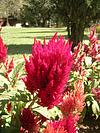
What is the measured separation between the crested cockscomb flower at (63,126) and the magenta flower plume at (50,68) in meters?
0.11

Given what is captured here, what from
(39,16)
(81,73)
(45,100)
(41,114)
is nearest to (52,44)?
(45,100)

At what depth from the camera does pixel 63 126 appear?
1.64m

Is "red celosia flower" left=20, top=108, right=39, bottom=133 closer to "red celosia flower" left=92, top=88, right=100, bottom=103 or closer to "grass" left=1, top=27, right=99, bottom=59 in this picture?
"red celosia flower" left=92, top=88, right=100, bottom=103

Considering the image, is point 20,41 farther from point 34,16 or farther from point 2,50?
point 34,16

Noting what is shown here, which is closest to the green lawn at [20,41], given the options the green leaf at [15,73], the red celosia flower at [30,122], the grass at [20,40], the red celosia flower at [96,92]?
the grass at [20,40]

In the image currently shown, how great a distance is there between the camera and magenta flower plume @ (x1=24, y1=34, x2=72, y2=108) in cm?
167

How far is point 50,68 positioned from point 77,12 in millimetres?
16141

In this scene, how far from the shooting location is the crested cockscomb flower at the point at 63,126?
5.16 ft

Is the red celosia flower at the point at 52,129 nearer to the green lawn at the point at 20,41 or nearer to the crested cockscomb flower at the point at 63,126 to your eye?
the crested cockscomb flower at the point at 63,126

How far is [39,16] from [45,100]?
61.0 meters

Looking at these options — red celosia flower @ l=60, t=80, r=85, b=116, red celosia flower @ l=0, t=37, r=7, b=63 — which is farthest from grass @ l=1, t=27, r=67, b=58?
red celosia flower @ l=60, t=80, r=85, b=116

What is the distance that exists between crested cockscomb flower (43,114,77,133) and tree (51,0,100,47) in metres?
15.7

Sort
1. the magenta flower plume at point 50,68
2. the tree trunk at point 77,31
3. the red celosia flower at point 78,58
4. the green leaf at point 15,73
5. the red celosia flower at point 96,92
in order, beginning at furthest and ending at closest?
the tree trunk at point 77,31
the red celosia flower at point 96,92
the red celosia flower at point 78,58
the green leaf at point 15,73
the magenta flower plume at point 50,68

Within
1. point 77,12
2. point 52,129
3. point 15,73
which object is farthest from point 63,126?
point 77,12
